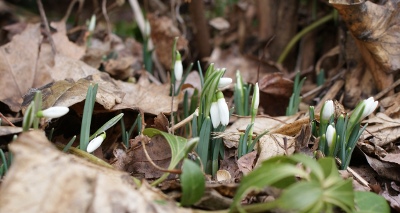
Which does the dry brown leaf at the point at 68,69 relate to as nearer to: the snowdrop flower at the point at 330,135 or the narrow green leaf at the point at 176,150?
the narrow green leaf at the point at 176,150

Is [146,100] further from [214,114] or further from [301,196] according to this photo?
[301,196]

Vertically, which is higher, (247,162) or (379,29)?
(379,29)

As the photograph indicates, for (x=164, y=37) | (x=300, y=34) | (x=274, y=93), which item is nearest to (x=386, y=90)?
(x=274, y=93)

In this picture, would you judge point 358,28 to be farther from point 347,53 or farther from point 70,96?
point 70,96

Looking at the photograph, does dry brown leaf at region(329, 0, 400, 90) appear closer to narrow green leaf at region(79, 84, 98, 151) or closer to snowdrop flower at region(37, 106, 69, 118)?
narrow green leaf at region(79, 84, 98, 151)

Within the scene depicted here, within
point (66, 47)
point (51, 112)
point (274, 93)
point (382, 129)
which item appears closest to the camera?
point (51, 112)

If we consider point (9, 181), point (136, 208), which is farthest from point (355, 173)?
point (9, 181)

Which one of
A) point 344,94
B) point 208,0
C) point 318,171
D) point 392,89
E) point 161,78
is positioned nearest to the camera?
point 318,171
